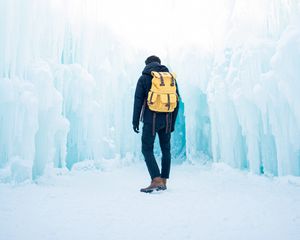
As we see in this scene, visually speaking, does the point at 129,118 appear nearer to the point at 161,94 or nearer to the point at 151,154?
the point at 151,154

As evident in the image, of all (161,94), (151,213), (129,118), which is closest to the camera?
(151,213)

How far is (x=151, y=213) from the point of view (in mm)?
2588

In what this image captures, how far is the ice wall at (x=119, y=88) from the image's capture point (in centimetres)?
443

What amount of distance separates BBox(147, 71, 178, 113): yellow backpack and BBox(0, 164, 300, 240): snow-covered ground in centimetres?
100

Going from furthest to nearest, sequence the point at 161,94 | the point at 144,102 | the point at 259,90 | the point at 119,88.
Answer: the point at 119,88
the point at 259,90
the point at 144,102
the point at 161,94

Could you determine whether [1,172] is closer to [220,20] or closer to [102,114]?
[102,114]

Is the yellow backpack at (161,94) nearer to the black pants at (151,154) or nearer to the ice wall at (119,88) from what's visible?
the black pants at (151,154)

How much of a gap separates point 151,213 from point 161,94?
4.72 feet

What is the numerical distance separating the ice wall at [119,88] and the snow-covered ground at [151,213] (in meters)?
1.15

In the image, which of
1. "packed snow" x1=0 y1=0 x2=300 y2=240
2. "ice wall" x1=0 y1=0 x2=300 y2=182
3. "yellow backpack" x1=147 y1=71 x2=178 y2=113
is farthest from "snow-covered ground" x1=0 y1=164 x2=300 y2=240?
"ice wall" x1=0 y1=0 x2=300 y2=182

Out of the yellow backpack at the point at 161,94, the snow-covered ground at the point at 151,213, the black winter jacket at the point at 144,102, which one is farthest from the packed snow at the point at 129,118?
the yellow backpack at the point at 161,94

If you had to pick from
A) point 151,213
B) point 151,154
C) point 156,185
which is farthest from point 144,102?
point 151,213

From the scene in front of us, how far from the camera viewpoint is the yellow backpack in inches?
138

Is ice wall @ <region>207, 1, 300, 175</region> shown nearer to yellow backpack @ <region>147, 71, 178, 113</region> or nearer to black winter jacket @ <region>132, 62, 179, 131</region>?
yellow backpack @ <region>147, 71, 178, 113</region>
